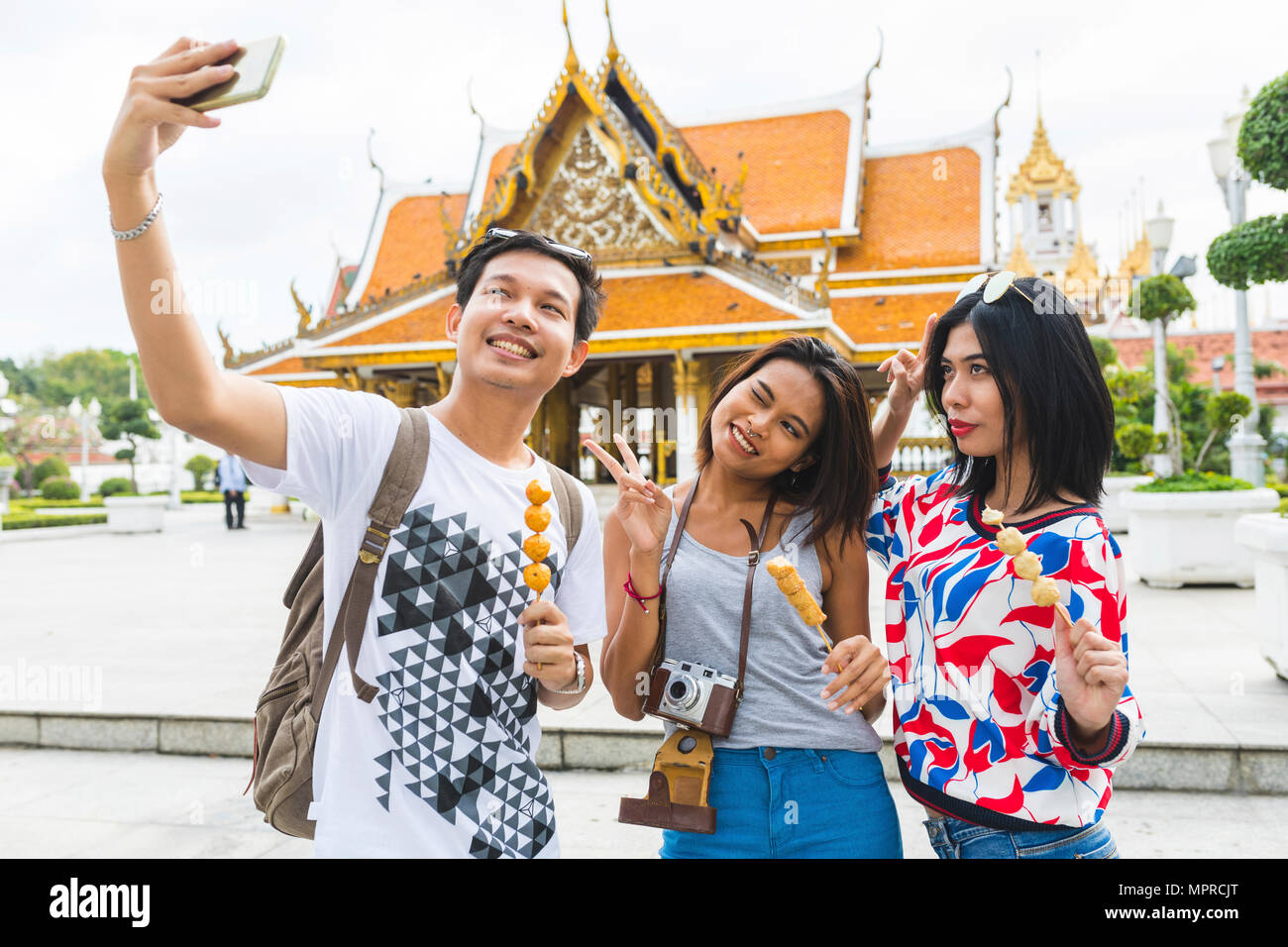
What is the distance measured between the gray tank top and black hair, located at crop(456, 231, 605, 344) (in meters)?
0.49

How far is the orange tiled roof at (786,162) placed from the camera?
54.3 feet

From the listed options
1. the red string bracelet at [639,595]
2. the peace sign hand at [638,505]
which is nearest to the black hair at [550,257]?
the peace sign hand at [638,505]

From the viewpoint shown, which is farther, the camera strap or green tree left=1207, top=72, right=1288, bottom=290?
green tree left=1207, top=72, right=1288, bottom=290

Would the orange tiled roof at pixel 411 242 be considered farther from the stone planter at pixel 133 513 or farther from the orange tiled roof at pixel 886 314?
the orange tiled roof at pixel 886 314

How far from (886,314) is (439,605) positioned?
48.0 ft

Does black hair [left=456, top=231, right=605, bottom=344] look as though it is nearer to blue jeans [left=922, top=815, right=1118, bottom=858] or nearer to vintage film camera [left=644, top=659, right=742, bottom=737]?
vintage film camera [left=644, top=659, right=742, bottom=737]

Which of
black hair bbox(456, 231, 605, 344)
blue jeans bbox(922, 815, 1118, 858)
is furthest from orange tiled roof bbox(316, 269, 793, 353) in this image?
blue jeans bbox(922, 815, 1118, 858)

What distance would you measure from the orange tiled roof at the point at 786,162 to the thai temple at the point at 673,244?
0.04 m

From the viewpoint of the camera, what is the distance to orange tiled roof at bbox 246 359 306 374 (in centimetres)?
1680

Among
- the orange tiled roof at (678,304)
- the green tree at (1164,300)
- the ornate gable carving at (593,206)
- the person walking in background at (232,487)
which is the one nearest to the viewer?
the green tree at (1164,300)

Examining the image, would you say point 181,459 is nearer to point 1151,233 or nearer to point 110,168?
point 1151,233

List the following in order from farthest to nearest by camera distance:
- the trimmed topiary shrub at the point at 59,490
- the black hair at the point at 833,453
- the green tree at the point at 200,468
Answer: the green tree at the point at 200,468, the trimmed topiary shrub at the point at 59,490, the black hair at the point at 833,453

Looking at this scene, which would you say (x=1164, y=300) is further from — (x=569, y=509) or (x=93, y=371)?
(x=93, y=371)

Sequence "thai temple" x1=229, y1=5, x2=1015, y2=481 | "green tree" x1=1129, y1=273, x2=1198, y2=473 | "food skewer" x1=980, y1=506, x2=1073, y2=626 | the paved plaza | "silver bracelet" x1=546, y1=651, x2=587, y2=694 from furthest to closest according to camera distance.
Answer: "thai temple" x1=229, y1=5, x2=1015, y2=481
"green tree" x1=1129, y1=273, x2=1198, y2=473
the paved plaza
"silver bracelet" x1=546, y1=651, x2=587, y2=694
"food skewer" x1=980, y1=506, x2=1073, y2=626
